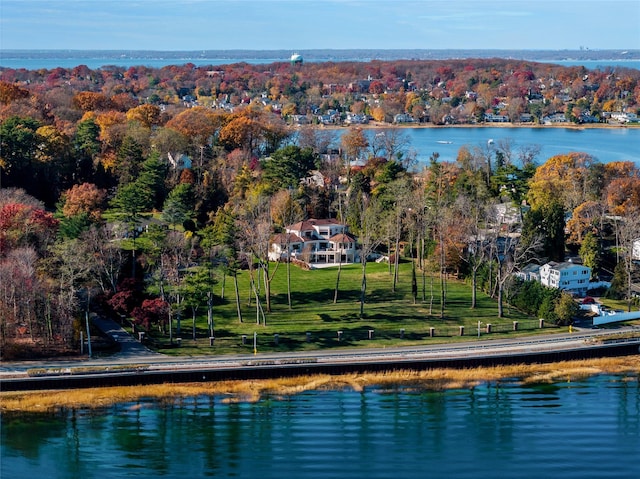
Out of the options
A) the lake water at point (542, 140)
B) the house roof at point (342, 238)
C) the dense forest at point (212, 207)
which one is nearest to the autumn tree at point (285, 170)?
the dense forest at point (212, 207)

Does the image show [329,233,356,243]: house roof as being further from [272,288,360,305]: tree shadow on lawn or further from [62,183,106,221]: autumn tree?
[62,183,106,221]: autumn tree

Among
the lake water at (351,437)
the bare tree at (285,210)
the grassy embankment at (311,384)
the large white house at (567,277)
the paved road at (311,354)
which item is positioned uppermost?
the bare tree at (285,210)

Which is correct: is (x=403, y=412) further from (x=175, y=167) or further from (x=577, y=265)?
(x=175, y=167)

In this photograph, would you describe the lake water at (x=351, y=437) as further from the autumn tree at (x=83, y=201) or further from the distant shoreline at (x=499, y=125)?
the distant shoreline at (x=499, y=125)

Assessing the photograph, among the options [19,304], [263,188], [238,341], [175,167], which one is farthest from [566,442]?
[175,167]

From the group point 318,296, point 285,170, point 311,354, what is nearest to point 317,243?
point 285,170

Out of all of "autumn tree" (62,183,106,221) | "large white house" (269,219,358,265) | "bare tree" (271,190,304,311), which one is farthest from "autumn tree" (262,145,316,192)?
"autumn tree" (62,183,106,221)
